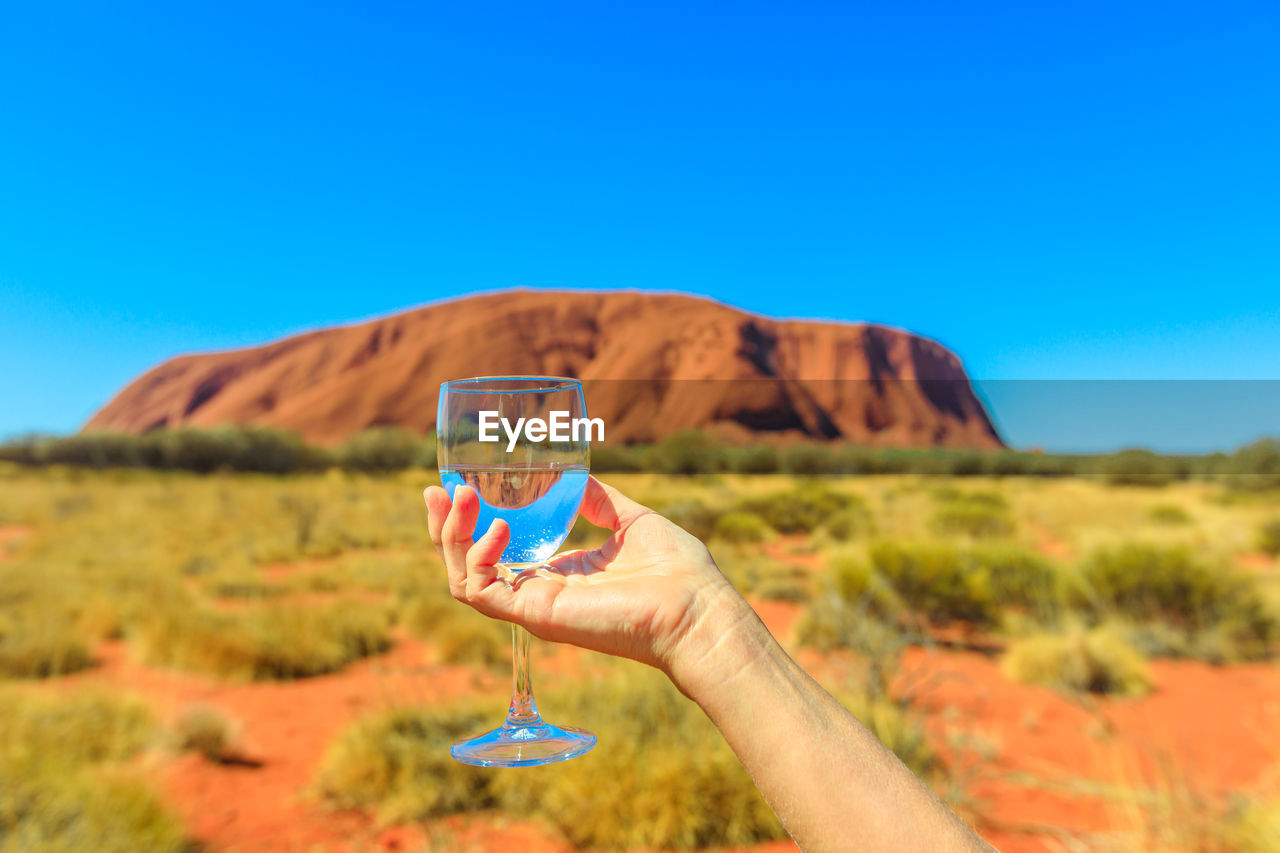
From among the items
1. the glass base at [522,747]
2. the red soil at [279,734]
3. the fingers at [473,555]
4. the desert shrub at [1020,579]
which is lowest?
the red soil at [279,734]

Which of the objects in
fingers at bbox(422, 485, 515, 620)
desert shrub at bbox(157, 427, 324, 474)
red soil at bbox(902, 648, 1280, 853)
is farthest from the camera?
desert shrub at bbox(157, 427, 324, 474)

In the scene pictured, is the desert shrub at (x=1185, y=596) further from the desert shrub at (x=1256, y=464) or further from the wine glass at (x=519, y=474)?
the desert shrub at (x=1256, y=464)

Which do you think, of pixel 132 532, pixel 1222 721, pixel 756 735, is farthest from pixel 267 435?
pixel 756 735

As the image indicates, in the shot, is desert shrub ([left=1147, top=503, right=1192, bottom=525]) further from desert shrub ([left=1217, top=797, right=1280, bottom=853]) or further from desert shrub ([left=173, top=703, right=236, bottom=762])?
desert shrub ([left=173, top=703, right=236, bottom=762])

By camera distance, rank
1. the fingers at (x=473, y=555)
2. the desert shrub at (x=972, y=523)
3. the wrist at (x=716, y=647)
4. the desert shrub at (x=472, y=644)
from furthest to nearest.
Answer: the desert shrub at (x=972, y=523), the desert shrub at (x=472, y=644), the fingers at (x=473, y=555), the wrist at (x=716, y=647)

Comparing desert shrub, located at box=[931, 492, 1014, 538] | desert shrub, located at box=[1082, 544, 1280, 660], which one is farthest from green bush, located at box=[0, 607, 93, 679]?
desert shrub, located at box=[931, 492, 1014, 538]

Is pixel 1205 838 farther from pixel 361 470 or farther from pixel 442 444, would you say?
pixel 361 470

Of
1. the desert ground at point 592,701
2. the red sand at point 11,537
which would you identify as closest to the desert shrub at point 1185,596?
the desert ground at point 592,701
